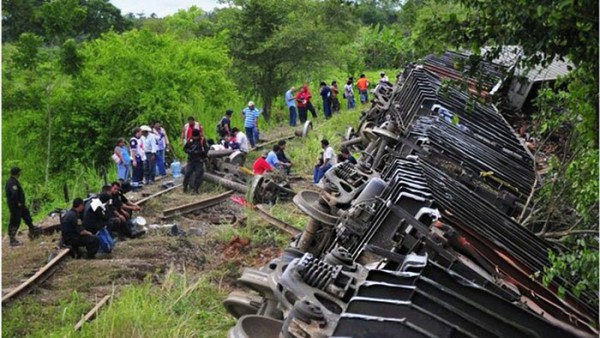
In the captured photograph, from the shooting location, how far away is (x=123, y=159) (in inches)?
667

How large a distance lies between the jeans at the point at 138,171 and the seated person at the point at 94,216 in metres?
5.06

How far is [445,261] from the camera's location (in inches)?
232

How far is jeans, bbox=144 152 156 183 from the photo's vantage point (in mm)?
17969

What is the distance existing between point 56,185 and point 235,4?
11.2 meters

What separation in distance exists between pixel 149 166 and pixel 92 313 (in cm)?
867

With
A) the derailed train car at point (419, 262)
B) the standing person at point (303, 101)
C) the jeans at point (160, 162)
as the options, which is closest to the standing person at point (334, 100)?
the standing person at point (303, 101)

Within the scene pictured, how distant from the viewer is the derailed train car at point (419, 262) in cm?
493

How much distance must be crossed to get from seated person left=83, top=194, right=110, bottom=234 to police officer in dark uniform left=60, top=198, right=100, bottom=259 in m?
0.09

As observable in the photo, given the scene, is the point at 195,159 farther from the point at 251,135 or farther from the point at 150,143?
the point at 251,135

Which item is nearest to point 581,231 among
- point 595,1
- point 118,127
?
point 595,1

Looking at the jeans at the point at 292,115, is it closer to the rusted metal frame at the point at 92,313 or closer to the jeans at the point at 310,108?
the jeans at the point at 310,108

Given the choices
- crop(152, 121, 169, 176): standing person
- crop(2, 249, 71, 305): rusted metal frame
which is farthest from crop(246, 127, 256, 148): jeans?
crop(2, 249, 71, 305): rusted metal frame

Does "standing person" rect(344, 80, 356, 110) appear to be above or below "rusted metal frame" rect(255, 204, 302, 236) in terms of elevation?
above

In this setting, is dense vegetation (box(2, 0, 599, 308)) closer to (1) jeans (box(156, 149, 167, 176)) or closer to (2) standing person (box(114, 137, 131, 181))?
(1) jeans (box(156, 149, 167, 176))
